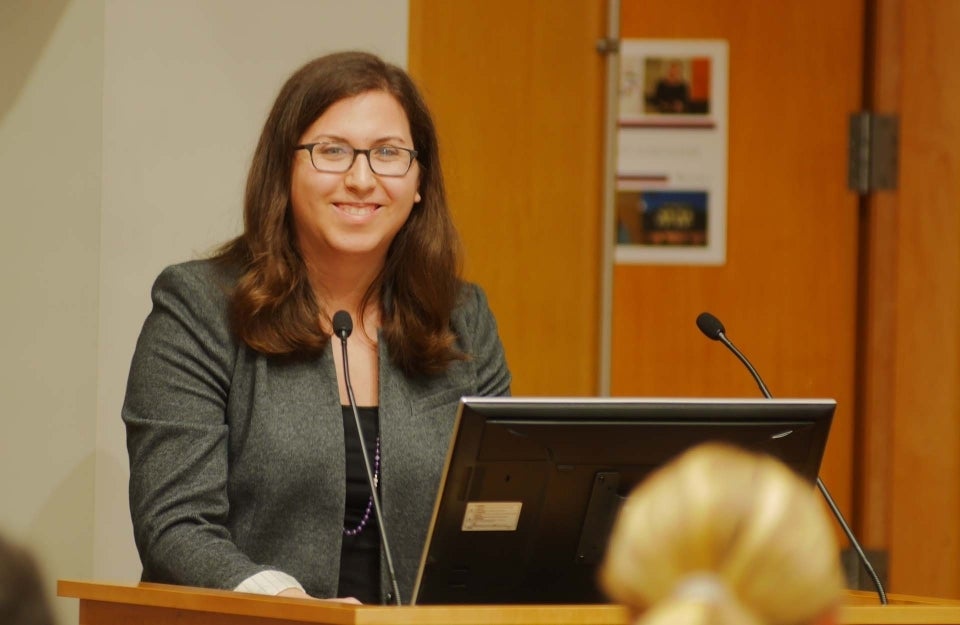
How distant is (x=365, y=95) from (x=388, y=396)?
1.78 feet

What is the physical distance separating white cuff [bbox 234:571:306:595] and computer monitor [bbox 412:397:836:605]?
259 mm

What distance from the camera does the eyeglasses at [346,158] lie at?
2459 millimetres

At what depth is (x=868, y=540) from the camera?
3654 mm

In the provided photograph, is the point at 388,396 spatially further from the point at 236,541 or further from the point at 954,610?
the point at 954,610

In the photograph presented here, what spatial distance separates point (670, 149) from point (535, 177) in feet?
1.17

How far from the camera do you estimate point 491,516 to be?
1802mm

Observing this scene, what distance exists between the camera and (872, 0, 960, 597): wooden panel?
12.1 ft

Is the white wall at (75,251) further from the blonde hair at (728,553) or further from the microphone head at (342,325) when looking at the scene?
the blonde hair at (728,553)

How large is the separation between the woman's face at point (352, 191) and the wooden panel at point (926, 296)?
1.70 m

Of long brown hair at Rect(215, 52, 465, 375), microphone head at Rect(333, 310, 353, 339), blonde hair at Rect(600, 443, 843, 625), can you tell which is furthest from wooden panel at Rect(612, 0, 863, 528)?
blonde hair at Rect(600, 443, 843, 625)

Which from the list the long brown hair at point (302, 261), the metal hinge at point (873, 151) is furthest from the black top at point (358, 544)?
the metal hinge at point (873, 151)

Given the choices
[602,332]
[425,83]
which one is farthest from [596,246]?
[425,83]

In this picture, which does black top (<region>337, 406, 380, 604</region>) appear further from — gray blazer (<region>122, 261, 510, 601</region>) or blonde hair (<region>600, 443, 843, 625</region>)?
blonde hair (<region>600, 443, 843, 625</region>)

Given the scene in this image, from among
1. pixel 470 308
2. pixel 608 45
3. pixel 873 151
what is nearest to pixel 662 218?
pixel 608 45
